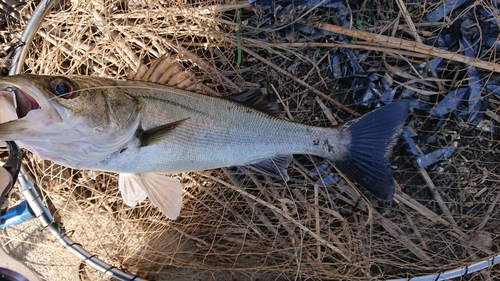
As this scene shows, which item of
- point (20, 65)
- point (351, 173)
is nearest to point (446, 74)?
point (351, 173)

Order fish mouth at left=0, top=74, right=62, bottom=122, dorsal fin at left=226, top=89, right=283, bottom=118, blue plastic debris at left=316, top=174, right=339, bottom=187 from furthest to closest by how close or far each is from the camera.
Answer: blue plastic debris at left=316, top=174, right=339, bottom=187
dorsal fin at left=226, top=89, right=283, bottom=118
fish mouth at left=0, top=74, right=62, bottom=122

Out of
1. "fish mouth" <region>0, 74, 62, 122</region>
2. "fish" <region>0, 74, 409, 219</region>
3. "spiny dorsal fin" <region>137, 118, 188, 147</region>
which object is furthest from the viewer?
"spiny dorsal fin" <region>137, 118, 188, 147</region>

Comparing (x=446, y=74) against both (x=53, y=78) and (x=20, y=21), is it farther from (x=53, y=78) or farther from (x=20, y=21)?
(x=20, y=21)

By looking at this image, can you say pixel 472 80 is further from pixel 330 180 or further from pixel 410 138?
pixel 330 180

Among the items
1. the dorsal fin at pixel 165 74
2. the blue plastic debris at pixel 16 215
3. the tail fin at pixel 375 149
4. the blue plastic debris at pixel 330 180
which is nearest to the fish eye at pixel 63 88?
the dorsal fin at pixel 165 74

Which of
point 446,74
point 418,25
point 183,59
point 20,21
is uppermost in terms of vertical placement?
point 20,21

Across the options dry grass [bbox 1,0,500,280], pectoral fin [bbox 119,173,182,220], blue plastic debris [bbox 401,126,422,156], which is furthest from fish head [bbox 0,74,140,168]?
blue plastic debris [bbox 401,126,422,156]

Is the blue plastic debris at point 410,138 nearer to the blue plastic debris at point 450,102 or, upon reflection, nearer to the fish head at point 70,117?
the blue plastic debris at point 450,102

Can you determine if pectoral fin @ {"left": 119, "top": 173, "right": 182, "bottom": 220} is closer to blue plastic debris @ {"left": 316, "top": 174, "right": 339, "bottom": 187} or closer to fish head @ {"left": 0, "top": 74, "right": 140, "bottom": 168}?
fish head @ {"left": 0, "top": 74, "right": 140, "bottom": 168}
